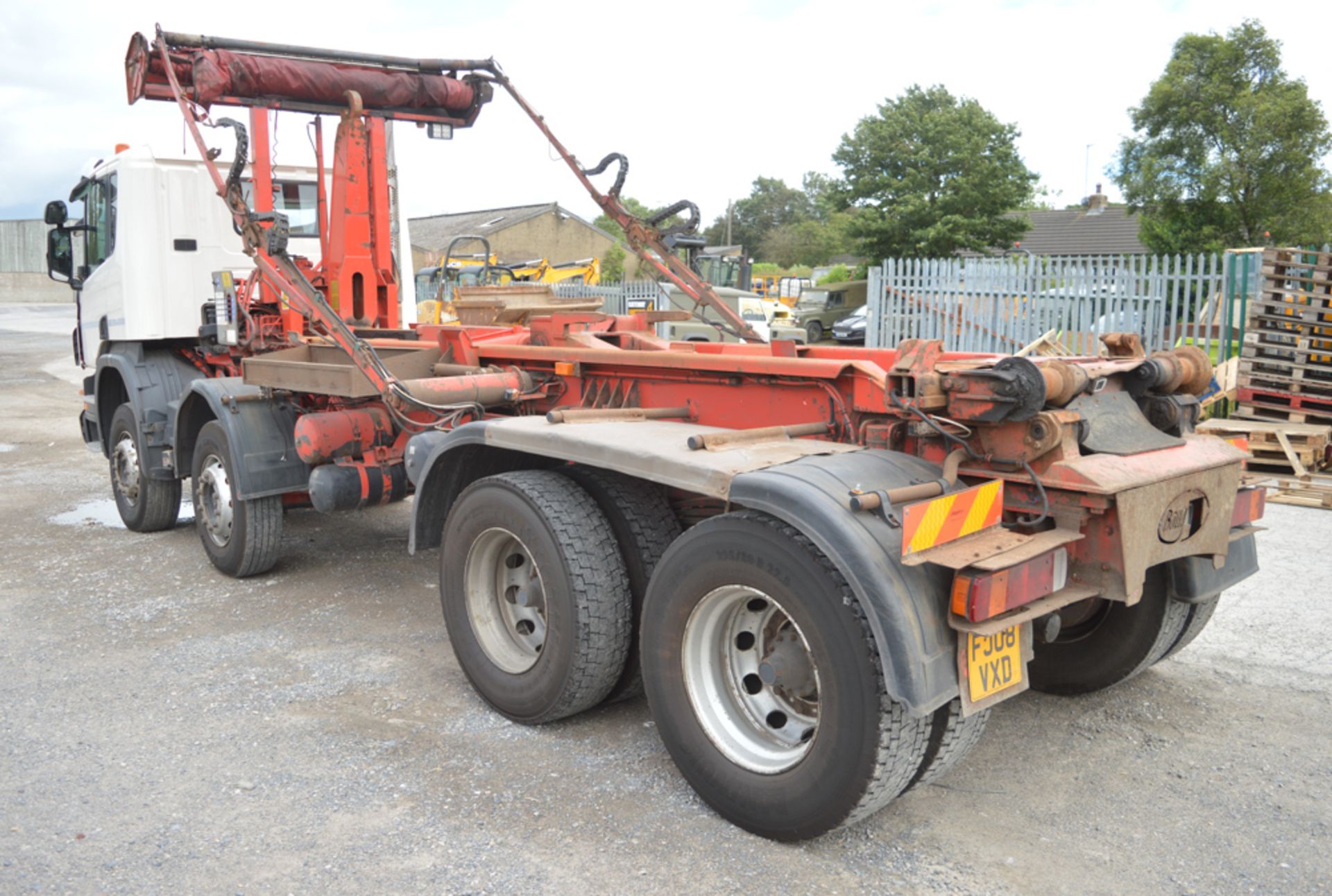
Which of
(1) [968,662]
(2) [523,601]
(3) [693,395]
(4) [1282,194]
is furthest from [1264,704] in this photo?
(4) [1282,194]

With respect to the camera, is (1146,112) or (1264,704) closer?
(1264,704)

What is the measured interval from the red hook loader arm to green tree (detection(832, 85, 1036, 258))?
3088cm

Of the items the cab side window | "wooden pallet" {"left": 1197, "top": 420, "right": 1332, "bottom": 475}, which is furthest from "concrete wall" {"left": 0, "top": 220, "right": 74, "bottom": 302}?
"wooden pallet" {"left": 1197, "top": 420, "right": 1332, "bottom": 475}

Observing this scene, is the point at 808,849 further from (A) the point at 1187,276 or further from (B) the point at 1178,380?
(A) the point at 1187,276

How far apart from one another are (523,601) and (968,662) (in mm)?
1940

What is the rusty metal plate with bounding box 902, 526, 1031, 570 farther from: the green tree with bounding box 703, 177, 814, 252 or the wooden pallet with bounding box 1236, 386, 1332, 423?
the green tree with bounding box 703, 177, 814, 252

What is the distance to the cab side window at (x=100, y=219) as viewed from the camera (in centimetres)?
736

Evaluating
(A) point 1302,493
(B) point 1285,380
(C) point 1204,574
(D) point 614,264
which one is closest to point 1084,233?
(D) point 614,264

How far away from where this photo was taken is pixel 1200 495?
3.47 m

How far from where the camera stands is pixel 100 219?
764cm

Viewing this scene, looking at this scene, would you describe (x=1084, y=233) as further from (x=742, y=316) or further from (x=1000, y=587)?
(x=1000, y=587)

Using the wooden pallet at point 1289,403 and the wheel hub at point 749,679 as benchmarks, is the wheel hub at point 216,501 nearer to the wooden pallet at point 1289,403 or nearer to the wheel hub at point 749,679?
the wheel hub at point 749,679

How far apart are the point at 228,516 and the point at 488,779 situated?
3362 mm

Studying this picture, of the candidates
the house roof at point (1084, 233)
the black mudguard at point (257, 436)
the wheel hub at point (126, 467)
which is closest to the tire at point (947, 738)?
the black mudguard at point (257, 436)
